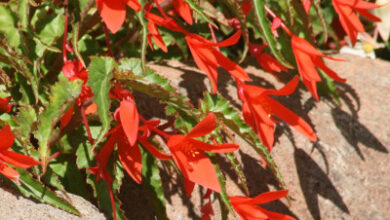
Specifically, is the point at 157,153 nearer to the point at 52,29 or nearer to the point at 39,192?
the point at 39,192

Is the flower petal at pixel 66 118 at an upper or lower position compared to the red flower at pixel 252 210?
upper

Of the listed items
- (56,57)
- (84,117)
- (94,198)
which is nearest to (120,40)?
(56,57)

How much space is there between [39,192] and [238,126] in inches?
16.0

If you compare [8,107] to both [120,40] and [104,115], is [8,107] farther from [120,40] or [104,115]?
[120,40]

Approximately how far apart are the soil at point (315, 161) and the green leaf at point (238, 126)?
0.19 m

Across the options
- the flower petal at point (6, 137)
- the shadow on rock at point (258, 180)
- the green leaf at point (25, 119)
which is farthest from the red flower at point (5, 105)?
the shadow on rock at point (258, 180)

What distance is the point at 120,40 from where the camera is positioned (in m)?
1.62

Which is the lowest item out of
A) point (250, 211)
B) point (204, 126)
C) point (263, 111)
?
point (250, 211)

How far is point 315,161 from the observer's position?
1641mm

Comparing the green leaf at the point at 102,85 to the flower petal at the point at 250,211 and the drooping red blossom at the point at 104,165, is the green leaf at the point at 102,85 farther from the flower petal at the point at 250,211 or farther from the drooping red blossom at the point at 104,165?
the flower petal at the point at 250,211

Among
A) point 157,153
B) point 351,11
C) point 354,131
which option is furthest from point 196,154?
point 354,131

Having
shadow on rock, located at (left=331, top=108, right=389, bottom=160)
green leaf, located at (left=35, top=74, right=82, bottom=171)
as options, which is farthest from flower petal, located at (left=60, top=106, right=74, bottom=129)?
shadow on rock, located at (left=331, top=108, right=389, bottom=160)

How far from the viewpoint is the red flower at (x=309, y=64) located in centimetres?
131

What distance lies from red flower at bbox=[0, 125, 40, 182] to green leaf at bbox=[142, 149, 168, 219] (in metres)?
0.33
